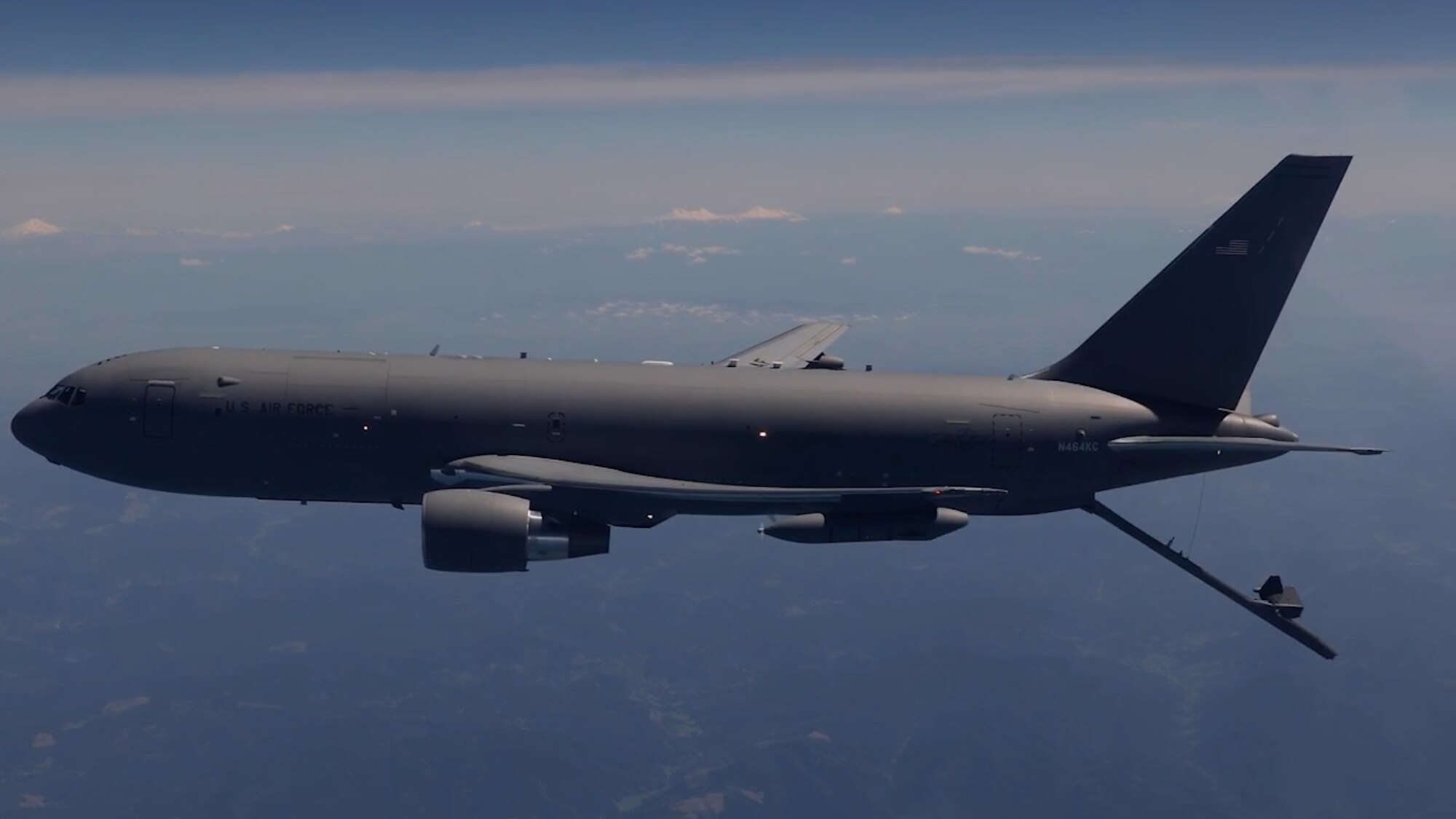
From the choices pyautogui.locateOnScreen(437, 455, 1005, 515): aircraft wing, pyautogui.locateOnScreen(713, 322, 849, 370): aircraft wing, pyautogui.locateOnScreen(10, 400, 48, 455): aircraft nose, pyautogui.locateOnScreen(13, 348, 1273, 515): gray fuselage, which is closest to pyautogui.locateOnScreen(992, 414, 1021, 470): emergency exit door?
pyautogui.locateOnScreen(13, 348, 1273, 515): gray fuselage

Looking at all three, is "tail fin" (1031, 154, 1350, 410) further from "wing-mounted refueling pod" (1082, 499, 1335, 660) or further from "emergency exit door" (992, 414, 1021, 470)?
"wing-mounted refueling pod" (1082, 499, 1335, 660)

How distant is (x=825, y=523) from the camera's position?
32.0 meters

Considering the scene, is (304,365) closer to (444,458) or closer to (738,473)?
(444,458)

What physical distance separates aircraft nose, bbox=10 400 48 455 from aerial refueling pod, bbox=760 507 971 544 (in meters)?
28.2

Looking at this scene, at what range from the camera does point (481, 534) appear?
2998cm

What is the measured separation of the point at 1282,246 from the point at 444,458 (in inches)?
1266

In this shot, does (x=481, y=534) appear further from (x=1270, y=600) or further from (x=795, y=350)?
(x=1270, y=600)

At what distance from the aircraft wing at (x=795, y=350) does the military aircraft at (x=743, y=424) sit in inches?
227

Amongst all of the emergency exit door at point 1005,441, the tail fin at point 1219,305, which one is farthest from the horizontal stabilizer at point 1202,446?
the emergency exit door at point 1005,441

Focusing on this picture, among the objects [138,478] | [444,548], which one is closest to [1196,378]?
[444,548]

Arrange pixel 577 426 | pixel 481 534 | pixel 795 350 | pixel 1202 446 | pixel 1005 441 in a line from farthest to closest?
pixel 795 350, pixel 1005 441, pixel 1202 446, pixel 577 426, pixel 481 534

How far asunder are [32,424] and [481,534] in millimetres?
19609

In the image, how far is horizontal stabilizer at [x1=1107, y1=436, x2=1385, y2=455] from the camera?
3281 cm

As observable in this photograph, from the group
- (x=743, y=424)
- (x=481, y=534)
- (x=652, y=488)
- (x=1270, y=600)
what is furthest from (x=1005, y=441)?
(x=481, y=534)
